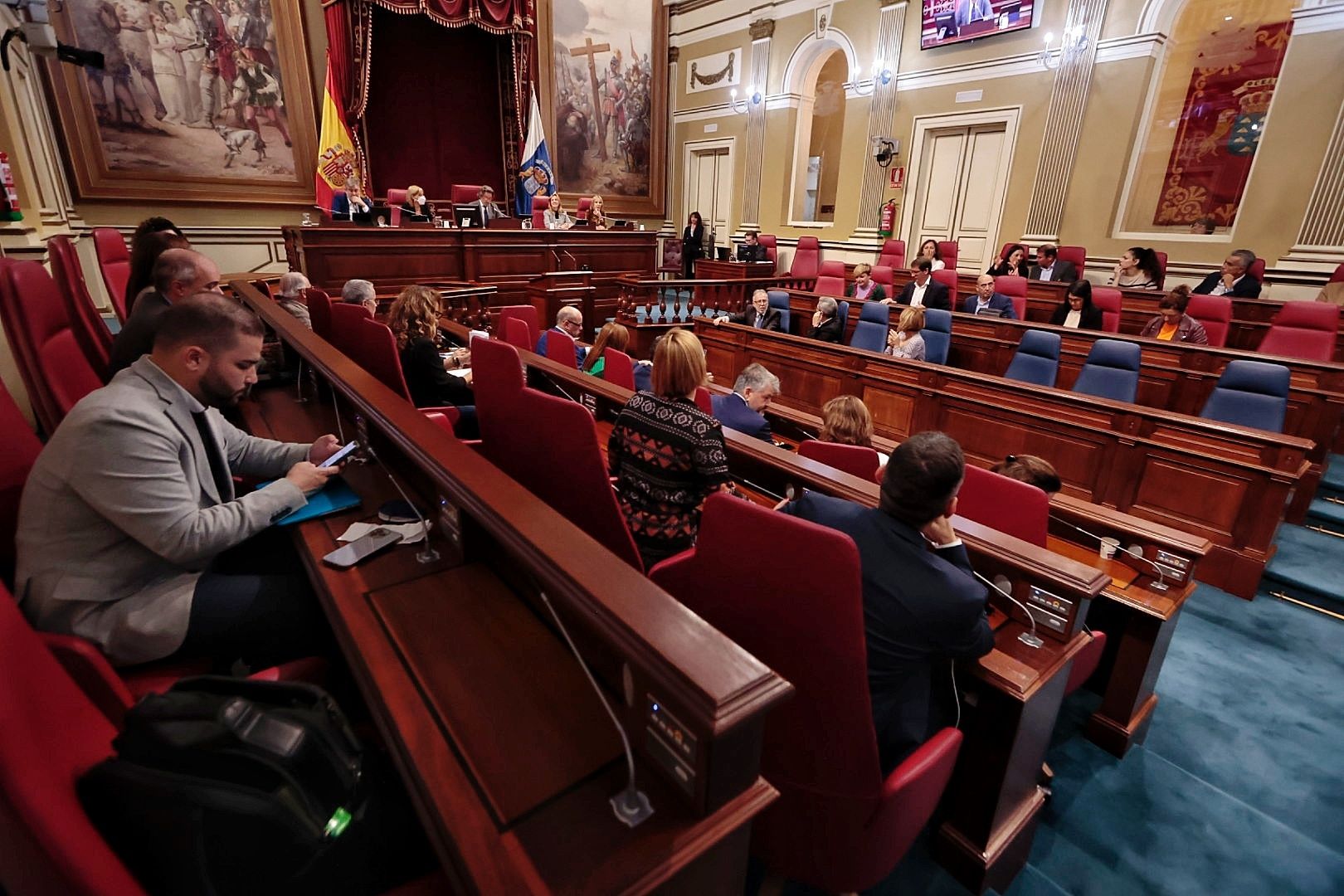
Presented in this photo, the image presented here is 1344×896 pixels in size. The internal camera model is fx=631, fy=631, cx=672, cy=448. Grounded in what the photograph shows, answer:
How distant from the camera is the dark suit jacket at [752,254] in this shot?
970 centimetres

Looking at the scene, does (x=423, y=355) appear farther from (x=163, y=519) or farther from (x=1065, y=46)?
(x=1065, y=46)

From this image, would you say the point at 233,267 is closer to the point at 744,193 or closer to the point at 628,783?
the point at 744,193

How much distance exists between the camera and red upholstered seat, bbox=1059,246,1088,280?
7.04 metres

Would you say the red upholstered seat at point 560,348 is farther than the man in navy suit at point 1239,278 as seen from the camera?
No

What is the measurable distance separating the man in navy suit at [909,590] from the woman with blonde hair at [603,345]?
229cm

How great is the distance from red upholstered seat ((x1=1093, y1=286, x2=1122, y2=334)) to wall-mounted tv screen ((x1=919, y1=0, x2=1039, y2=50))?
4.24 m

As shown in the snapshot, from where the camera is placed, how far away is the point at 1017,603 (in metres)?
1.54

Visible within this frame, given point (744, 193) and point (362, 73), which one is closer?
point (362, 73)

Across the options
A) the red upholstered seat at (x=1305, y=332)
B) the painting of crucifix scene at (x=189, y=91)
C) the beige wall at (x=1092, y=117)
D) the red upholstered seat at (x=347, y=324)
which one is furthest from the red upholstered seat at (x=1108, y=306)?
the painting of crucifix scene at (x=189, y=91)

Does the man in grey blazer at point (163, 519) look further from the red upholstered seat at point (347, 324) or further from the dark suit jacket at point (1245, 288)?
the dark suit jacket at point (1245, 288)

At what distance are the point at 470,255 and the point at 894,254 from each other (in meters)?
5.80

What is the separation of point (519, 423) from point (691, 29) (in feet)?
40.7

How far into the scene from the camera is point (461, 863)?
0.80 metres

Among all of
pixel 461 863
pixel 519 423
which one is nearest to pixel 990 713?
pixel 461 863
